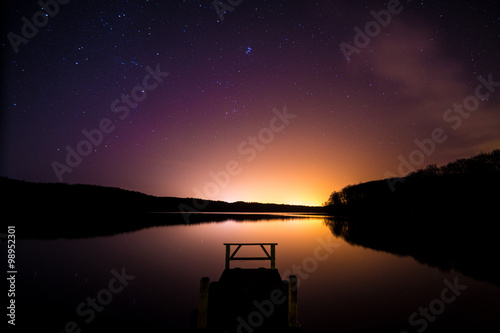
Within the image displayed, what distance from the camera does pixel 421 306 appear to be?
37.8 ft

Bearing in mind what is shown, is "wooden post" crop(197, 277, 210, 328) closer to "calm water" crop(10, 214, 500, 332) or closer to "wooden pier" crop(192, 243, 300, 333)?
"wooden pier" crop(192, 243, 300, 333)

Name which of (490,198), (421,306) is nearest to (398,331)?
(421,306)

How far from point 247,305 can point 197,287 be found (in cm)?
866

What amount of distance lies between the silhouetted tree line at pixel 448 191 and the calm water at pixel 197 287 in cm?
3844

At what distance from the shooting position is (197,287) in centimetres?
1503

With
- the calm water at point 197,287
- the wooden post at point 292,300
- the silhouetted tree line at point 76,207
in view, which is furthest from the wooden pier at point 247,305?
the silhouetted tree line at point 76,207

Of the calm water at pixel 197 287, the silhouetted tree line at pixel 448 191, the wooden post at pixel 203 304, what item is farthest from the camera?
the silhouetted tree line at pixel 448 191

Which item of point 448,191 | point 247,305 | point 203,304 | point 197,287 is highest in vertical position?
point 448,191

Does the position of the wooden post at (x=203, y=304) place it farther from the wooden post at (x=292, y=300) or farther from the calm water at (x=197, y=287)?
the calm water at (x=197, y=287)

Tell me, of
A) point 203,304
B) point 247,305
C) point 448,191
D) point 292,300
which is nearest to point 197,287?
point 247,305

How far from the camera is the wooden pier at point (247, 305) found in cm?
628

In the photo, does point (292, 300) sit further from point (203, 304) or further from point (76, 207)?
point (76, 207)

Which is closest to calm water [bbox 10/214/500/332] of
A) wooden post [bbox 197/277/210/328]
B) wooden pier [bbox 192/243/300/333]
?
wooden pier [bbox 192/243/300/333]

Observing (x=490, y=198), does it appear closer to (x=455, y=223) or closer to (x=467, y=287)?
(x=455, y=223)
